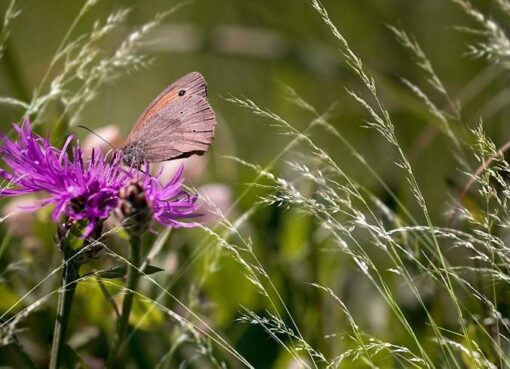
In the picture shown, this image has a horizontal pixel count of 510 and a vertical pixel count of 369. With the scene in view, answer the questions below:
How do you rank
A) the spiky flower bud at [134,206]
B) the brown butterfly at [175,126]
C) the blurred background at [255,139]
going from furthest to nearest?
the blurred background at [255,139] → the brown butterfly at [175,126] → the spiky flower bud at [134,206]

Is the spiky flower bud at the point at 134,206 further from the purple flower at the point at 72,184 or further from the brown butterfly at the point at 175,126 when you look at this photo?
the brown butterfly at the point at 175,126

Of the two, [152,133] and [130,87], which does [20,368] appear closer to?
[152,133]

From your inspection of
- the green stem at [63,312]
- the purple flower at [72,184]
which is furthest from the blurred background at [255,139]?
the purple flower at [72,184]

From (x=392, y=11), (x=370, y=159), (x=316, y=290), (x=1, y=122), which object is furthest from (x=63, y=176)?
(x=392, y=11)

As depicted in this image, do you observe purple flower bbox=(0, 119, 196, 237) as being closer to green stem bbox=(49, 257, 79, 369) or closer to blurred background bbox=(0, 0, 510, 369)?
green stem bbox=(49, 257, 79, 369)

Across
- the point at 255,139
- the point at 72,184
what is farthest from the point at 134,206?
the point at 255,139

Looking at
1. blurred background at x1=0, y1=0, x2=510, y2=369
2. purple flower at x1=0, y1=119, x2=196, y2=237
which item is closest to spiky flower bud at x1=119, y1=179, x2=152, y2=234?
purple flower at x1=0, y1=119, x2=196, y2=237
